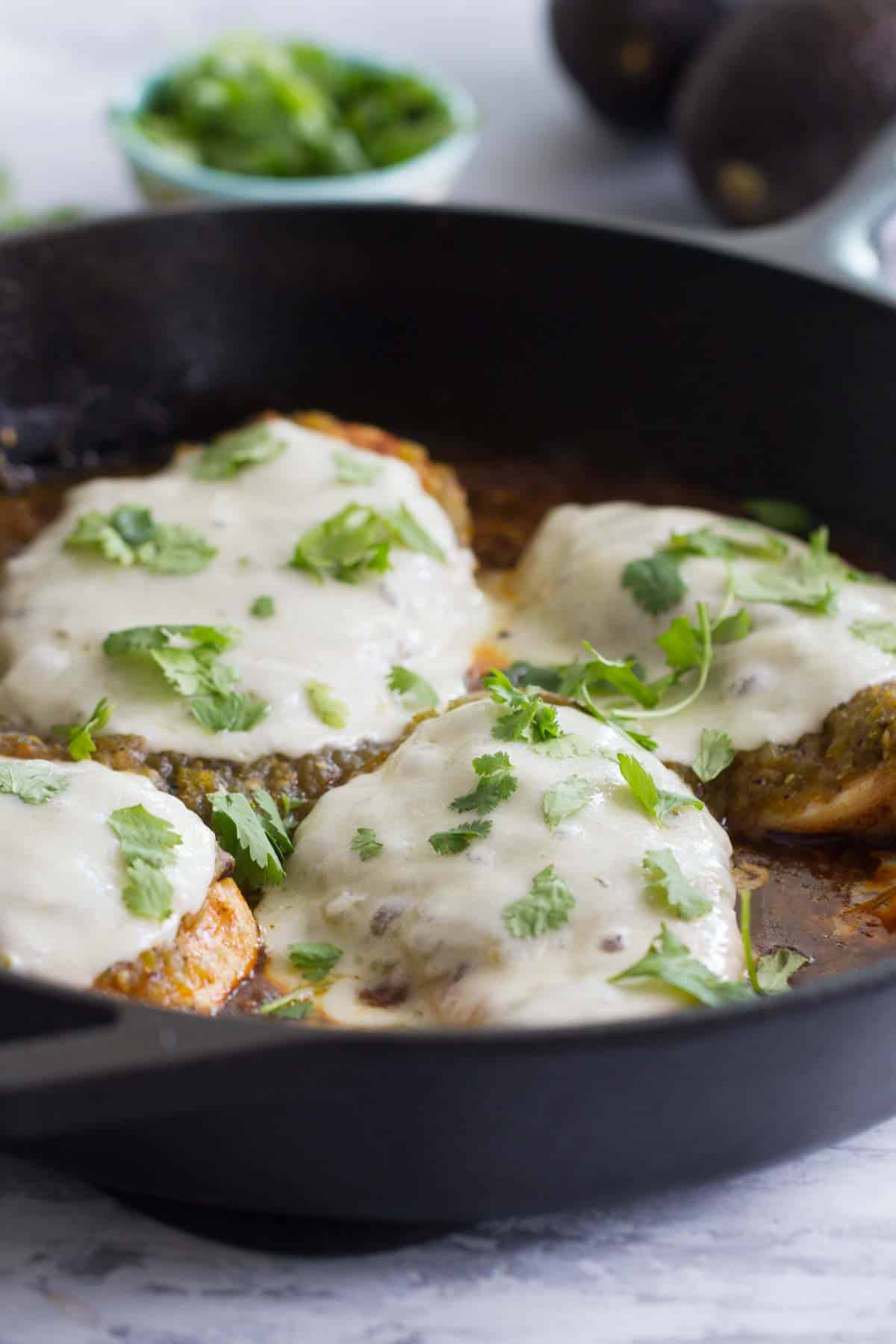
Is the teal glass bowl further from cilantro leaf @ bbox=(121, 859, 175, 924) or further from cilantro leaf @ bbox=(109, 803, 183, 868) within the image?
cilantro leaf @ bbox=(121, 859, 175, 924)

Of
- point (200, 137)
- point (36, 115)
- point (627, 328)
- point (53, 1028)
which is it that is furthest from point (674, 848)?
point (36, 115)

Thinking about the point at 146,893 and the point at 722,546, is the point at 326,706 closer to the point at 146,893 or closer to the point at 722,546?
the point at 146,893

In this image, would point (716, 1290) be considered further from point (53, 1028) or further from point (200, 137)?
point (200, 137)

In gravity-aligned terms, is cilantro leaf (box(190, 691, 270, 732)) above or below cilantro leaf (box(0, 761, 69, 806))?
below

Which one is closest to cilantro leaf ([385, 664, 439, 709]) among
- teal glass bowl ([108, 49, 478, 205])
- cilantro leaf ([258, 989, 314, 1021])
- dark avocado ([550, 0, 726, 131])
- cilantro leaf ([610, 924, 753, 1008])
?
cilantro leaf ([258, 989, 314, 1021])

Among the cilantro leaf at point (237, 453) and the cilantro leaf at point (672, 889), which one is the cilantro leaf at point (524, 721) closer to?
the cilantro leaf at point (672, 889)

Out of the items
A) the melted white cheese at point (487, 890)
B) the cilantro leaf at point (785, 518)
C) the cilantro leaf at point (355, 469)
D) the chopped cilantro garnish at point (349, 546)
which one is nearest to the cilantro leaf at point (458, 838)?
the melted white cheese at point (487, 890)

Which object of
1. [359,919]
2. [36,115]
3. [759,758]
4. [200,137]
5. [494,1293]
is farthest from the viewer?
[36,115]
